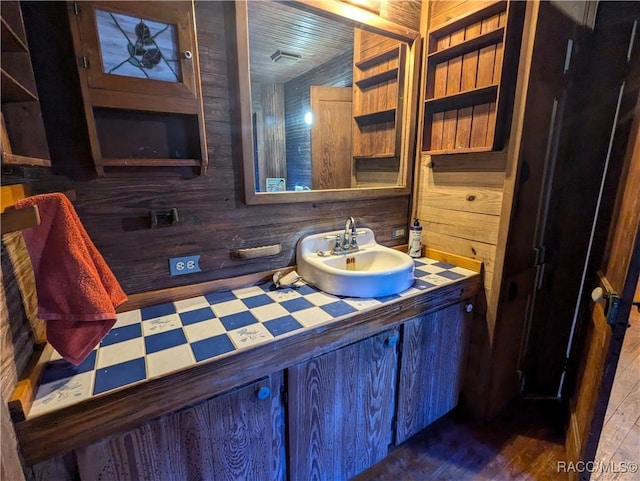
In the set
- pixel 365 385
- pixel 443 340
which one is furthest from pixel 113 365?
pixel 443 340

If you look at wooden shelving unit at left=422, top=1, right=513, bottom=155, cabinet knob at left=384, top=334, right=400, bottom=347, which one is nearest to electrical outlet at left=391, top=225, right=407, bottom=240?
wooden shelving unit at left=422, top=1, right=513, bottom=155

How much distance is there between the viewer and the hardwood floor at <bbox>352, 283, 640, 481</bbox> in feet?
4.41

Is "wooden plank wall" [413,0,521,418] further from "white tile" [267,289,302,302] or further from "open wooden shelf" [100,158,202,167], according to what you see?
"open wooden shelf" [100,158,202,167]

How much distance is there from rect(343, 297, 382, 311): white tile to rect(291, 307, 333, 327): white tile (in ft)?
0.39

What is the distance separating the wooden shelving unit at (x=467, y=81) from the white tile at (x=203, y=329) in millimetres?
1269

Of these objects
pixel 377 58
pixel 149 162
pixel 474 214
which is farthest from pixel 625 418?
pixel 149 162

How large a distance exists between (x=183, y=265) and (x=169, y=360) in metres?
0.45

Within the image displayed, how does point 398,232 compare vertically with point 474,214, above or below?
below

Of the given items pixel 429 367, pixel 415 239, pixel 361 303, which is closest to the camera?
pixel 361 303

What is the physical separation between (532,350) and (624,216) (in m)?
0.99

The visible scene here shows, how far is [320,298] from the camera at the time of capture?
3.92 ft

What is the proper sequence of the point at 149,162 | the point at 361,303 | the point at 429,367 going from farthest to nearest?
the point at 429,367 < the point at 361,303 < the point at 149,162

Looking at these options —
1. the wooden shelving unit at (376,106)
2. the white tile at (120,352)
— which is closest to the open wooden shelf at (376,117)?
the wooden shelving unit at (376,106)

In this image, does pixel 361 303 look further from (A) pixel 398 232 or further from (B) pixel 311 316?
(A) pixel 398 232
